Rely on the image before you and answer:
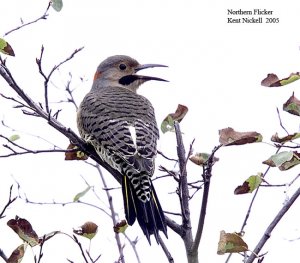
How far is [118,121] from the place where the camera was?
4.97m

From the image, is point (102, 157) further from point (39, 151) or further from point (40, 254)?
point (40, 254)

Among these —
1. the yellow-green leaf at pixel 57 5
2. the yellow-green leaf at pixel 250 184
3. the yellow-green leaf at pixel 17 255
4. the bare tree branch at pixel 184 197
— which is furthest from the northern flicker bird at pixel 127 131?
the yellow-green leaf at pixel 57 5

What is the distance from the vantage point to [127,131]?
4758 mm

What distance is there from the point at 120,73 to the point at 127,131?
1663mm

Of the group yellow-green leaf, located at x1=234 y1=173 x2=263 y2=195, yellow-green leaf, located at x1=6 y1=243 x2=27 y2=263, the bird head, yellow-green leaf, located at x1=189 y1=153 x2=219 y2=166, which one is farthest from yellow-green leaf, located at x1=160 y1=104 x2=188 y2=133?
the bird head

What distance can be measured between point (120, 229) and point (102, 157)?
1.17 meters

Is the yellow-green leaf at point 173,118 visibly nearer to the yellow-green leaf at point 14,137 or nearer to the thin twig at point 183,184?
the thin twig at point 183,184

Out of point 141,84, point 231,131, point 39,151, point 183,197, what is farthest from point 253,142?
point 141,84

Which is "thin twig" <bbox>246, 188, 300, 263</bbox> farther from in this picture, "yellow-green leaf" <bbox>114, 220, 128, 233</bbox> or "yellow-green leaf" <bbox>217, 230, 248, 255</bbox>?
"yellow-green leaf" <bbox>114, 220, 128, 233</bbox>

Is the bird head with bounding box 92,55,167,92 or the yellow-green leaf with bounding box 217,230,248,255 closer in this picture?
the yellow-green leaf with bounding box 217,230,248,255

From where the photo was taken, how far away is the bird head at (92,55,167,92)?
6.26m

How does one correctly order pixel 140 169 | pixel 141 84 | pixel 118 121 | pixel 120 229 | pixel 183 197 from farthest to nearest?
1. pixel 141 84
2. pixel 118 121
3. pixel 140 169
4. pixel 120 229
5. pixel 183 197

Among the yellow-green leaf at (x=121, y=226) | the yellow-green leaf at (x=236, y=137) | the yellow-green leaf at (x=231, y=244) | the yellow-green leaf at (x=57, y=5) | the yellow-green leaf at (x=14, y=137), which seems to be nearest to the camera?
the yellow-green leaf at (x=231, y=244)

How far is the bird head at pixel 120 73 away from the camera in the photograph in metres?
6.26
